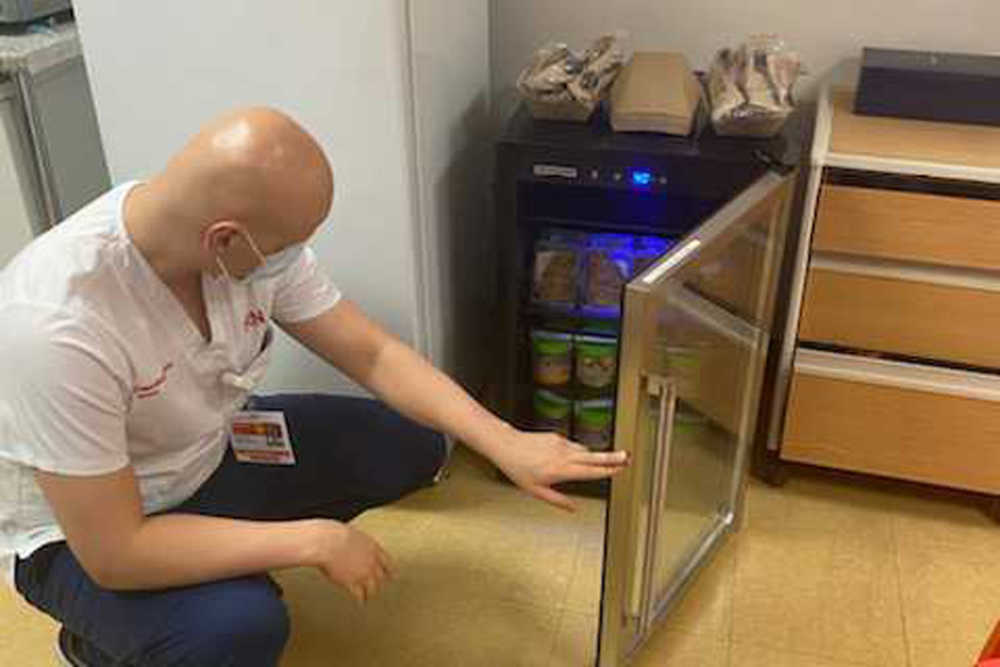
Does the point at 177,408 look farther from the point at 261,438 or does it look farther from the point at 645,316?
the point at 645,316

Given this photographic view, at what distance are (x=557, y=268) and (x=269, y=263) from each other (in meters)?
0.83

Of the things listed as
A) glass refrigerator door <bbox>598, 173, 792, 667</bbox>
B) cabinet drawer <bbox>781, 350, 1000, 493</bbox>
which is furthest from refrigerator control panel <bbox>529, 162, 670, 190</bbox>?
cabinet drawer <bbox>781, 350, 1000, 493</bbox>

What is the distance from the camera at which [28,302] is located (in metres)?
1.04

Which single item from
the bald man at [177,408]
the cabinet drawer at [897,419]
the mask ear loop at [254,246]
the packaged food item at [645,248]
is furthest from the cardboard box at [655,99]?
the mask ear loop at [254,246]

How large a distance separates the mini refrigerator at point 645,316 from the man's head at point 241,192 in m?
0.37

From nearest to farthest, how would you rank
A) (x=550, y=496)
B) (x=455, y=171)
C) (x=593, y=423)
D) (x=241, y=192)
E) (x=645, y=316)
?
1. (x=241, y=192)
2. (x=645, y=316)
3. (x=550, y=496)
4. (x=455, y=171)
5. (x=593, y=423)

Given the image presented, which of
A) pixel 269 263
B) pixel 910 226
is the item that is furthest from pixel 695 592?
pixel 269 263

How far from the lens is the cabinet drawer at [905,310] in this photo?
62.9 inches

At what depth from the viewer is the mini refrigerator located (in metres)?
1.25

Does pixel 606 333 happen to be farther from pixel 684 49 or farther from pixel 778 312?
pixel 684 49

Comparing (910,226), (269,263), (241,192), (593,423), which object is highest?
(241,192)

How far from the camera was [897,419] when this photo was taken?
1715mm

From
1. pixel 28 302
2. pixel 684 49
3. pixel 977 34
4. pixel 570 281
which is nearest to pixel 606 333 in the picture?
pixel 570 281

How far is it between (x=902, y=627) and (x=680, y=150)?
86cm
